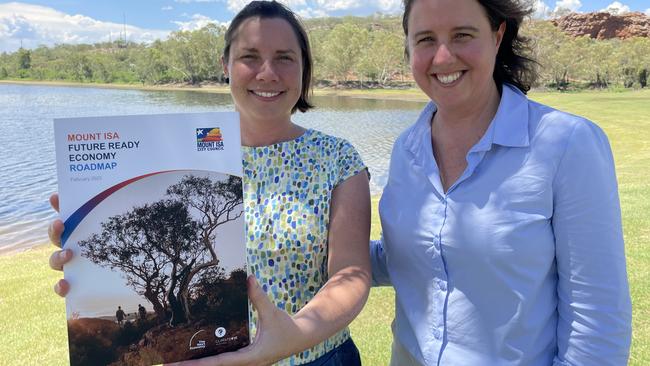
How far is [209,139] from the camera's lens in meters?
1.35

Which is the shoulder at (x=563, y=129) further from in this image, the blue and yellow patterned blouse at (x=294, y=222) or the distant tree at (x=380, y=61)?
the distant tree at (x=380, y=61)

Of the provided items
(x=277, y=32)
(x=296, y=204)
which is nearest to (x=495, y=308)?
(x=296, y=204)

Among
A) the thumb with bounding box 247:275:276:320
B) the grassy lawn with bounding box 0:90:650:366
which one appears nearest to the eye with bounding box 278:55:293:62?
the thumb with bounding box 247:275:276:320

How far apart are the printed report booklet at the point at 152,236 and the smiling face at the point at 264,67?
22.5 inches

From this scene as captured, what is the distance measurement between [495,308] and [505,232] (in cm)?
25

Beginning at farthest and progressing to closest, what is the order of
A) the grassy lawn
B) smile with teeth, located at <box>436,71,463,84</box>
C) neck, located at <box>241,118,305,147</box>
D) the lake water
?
1. the lake water
2. the grassy lawn
3. neck, located at <box>241,118,305,147</box>
4. smile with teeth, located at <box>436,71,463,84</box>

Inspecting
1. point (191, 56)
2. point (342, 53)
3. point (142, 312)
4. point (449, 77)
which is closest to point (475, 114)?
point (449, 77)

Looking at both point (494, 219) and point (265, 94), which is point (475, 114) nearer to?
point (494, 219)

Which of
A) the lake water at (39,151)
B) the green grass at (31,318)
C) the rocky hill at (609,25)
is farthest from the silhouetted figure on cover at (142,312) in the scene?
the rocky hill at (609,25)

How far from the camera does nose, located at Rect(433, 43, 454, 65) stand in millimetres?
1679

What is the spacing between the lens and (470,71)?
171 centimetres

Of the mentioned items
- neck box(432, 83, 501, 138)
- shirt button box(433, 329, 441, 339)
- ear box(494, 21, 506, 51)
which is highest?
ear box(494, 21, 506, 51)

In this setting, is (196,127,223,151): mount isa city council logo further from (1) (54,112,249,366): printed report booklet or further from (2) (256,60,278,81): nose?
(2) (256,60,278,81): nose

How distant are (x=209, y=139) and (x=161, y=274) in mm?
387
